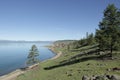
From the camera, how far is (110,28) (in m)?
44.2

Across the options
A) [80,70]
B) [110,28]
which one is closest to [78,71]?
[80,70]

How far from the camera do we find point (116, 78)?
1989 cm

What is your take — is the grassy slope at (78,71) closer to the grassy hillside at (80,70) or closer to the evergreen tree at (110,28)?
the grassy hillside at (80,70)

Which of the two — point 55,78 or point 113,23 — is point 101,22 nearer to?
point 113,23

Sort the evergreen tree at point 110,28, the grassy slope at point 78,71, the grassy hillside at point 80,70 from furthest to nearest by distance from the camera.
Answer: the evergreen tree at point 110,28
the grassy slope at point 78,71
the grassy hillside at point 80,70

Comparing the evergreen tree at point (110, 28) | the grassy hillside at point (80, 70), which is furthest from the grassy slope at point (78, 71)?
the evergreen tree at point (110, 28)

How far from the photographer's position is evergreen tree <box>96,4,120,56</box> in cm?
4366

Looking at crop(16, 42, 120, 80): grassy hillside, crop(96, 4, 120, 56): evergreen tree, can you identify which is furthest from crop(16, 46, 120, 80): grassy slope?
crop(96, 4, 120, 56): evergreen tree

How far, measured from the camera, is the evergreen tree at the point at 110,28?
43.7 meters

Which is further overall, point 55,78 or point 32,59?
point 32,59

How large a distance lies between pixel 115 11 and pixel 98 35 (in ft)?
24.0

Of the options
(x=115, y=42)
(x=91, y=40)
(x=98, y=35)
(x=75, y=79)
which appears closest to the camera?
(x=75, y=79)

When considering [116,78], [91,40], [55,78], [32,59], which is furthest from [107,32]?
[91,40]

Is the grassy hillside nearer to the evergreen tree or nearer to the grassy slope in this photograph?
the grassy slope
